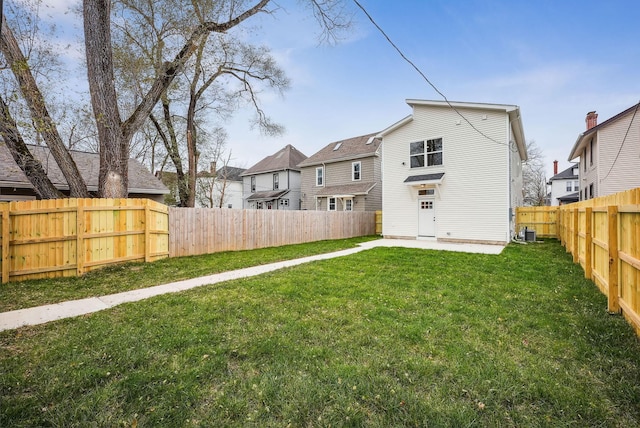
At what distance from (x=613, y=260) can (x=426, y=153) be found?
1121cm

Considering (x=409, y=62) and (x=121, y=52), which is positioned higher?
(x=121, y=52)

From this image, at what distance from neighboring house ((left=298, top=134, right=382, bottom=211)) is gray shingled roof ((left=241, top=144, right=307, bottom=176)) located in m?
2.59

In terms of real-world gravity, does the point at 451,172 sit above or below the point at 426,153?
below

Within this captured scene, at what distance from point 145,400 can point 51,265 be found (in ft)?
20.0

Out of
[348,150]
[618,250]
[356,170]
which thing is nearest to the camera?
[618,250]

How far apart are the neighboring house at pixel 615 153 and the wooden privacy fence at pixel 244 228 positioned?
12.8m

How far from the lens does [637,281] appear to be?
10.6ft

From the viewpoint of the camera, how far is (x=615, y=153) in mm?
13609

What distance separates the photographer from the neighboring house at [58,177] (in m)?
11.5

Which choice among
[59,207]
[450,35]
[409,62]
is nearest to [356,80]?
[450,35]

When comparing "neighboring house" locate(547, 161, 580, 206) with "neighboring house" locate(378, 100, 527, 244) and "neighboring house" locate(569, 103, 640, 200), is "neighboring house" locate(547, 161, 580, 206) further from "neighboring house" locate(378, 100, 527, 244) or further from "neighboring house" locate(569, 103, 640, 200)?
"neighboring house" locate(378, 100, 527, 244)

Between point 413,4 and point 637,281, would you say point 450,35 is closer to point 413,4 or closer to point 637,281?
point 413,4

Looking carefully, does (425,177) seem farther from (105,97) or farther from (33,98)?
(33,98)

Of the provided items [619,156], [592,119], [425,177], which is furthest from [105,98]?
[592,119]
